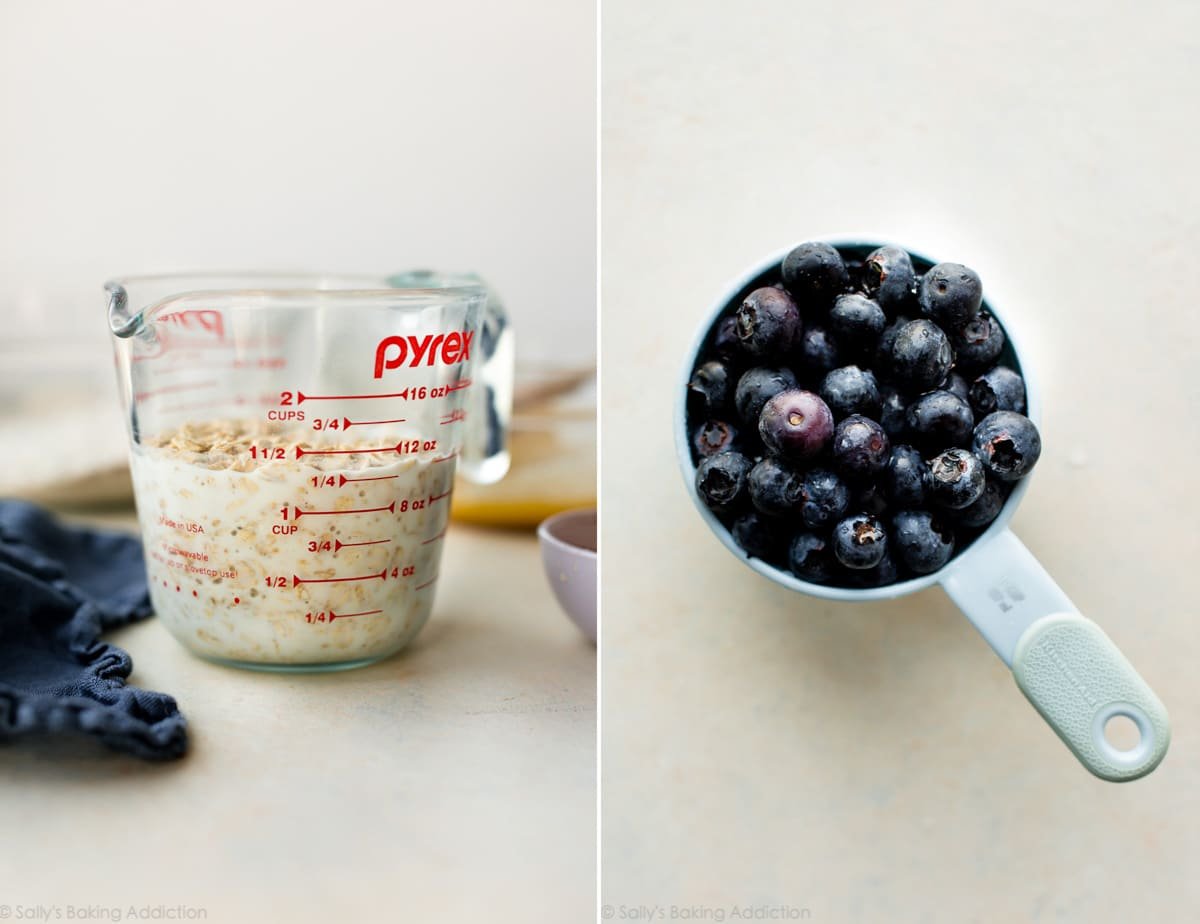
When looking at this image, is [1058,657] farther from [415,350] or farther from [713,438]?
[415,350]

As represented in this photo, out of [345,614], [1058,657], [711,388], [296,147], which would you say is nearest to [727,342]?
[711,388]

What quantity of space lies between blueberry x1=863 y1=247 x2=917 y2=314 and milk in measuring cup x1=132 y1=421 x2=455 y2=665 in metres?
0.33

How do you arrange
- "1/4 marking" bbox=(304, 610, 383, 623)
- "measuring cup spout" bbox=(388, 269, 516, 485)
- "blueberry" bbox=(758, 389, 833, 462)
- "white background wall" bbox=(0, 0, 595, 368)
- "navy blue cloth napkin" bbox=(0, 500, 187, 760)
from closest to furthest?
"blueberry" bbox=(758, 389, 833, 462)
"navy blue cloth napkin" bbox=(0, 500, 187, 760)
"1/4 marking" bbox=(304, 610, 383, 623)
"measuring cup spout" bbox=(388, 269, 516, 485)
"white background wall" bbox=(0, 0, 595, 368)

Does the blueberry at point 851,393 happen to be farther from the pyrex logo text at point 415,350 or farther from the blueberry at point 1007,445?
the pyrex logo text at point 415,350

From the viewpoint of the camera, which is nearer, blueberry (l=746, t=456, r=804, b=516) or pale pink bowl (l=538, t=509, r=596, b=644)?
blueberry (l=746, t=456, r=804, b=516)

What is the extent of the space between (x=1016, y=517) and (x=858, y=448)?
7.9 inches

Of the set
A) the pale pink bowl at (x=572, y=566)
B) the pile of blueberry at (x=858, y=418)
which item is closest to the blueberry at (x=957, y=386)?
the pile of blueberry at (x=858, y=418)

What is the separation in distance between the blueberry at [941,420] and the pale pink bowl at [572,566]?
28 cm

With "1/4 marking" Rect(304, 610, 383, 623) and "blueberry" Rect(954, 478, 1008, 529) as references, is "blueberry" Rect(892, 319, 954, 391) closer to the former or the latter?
"blueberry" Rect(954, 478, 1008, 529)

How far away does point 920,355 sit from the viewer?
507 millimetres

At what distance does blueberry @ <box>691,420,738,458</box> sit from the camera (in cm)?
54

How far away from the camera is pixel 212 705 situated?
0.70 metres

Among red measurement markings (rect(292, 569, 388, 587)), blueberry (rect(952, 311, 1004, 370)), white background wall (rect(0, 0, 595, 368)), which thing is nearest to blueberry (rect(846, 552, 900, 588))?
blueberry (rect(952, 311, 1004, 370))

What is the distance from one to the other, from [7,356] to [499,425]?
715 millimetres
